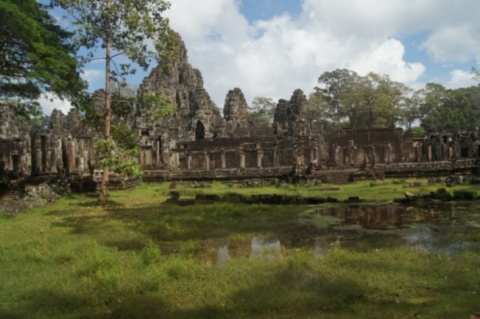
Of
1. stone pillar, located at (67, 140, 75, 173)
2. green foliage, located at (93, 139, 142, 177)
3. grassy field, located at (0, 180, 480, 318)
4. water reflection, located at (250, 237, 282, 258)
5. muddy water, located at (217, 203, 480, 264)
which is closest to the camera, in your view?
grassy field, located at (0, 180, 480, 318)

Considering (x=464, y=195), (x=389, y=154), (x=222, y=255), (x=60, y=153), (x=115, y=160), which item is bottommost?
(x=222, y=255)

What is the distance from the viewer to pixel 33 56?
19203 mm

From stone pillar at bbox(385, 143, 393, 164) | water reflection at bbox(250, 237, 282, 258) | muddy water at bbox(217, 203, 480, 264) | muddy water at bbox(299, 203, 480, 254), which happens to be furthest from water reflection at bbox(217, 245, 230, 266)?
stone pillar at bbox(385, 143, 393, 164)

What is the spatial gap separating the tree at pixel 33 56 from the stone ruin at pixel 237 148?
437 cm

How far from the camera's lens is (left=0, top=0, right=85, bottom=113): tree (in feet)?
62.7

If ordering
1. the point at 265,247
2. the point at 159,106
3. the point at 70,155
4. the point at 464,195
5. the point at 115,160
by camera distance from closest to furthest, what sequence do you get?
1. the point at 265,247
2. the point at 464,195
3. the point at 115,160
4. the point at 159,106
5. the point at 70,155

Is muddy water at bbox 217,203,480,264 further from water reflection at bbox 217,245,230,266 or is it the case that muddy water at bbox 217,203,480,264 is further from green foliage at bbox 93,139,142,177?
green foliage at bbox 93,139,142,177

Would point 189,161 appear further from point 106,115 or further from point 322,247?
point 322,247

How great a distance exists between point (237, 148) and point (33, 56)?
75.2ft

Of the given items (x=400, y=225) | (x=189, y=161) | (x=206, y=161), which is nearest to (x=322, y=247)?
(x=400, y=225)

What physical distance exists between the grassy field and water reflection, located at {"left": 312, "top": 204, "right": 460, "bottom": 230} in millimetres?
2393

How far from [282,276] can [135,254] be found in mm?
3424

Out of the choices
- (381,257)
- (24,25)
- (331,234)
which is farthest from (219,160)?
(381,257)

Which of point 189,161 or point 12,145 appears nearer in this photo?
point 189,161
